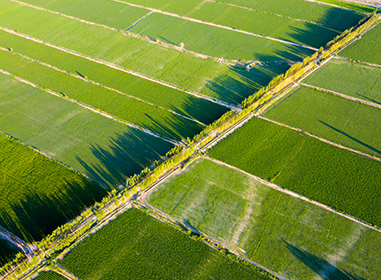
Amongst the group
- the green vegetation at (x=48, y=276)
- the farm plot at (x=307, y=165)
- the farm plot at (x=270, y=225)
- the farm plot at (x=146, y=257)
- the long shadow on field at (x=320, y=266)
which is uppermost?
the farm plot at (x=307, y=165)

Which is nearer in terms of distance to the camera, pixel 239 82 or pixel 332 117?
pixel 332 117

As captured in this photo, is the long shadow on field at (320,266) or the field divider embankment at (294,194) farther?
the field divider embankment at (294,194)

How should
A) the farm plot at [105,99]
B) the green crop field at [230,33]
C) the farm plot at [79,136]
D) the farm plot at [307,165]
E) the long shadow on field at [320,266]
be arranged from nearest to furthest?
the long shadow on field at [320,266] < the farm plot at [307,165] < the farm plot at [79,136] < the farm plot at [105,99] < the green crop field at [230,33]

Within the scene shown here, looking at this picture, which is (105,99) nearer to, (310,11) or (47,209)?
(47,209)

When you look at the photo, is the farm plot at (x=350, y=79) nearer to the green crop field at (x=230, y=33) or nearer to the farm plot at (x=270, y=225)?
the green crop field at (x=230, y=33)

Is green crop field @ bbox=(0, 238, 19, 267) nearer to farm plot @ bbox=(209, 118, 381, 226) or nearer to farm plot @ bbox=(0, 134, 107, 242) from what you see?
farm plot @ bbox=(0, 134, 107, 242)

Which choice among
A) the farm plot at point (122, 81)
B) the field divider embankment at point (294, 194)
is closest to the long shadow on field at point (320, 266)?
the field divider embankment at point (294, 194)

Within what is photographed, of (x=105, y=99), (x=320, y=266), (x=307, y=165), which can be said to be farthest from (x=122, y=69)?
(x=320, y=266)

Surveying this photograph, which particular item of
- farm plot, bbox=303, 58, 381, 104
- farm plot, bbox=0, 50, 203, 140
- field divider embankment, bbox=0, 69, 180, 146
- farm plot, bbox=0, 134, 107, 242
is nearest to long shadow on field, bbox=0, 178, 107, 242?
farm plot, bbox=0, 134, 107, 242
